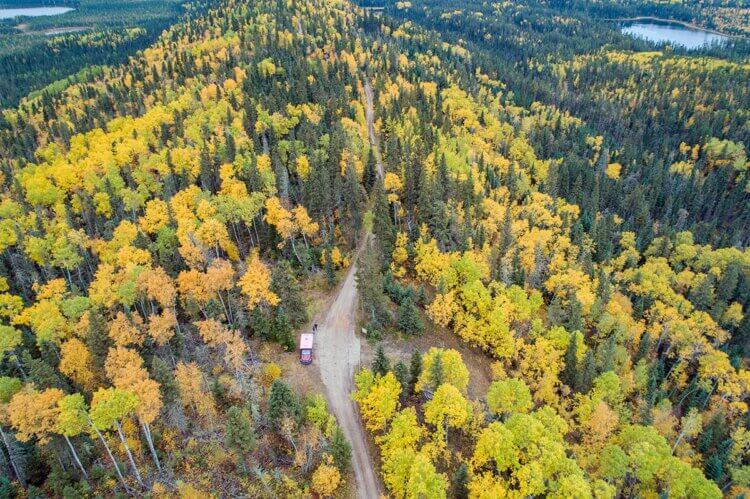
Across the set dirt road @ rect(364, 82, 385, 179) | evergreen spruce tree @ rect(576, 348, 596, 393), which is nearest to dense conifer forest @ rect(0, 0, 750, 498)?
evergreen spruce tree @ rect(576, 348, 596, 393)

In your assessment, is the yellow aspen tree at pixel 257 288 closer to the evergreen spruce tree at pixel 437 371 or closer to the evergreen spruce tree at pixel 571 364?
the evergreen spruce tree at pixel 437 371

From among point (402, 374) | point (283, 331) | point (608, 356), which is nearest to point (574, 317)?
point (608, 356)

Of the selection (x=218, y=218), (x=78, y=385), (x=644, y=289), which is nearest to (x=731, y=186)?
(x=644, y=289)

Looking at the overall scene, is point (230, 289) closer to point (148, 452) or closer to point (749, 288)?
point (148, 452)

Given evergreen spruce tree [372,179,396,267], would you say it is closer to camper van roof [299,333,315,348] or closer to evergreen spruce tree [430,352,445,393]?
camper van roof [299,333,315,348]

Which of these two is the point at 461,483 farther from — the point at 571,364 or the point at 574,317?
the point at 574,317

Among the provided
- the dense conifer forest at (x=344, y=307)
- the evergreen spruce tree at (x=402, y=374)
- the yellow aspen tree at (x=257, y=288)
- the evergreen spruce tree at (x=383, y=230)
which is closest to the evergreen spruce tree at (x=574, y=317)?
the dense conifer forest at (x=344, y=307)
